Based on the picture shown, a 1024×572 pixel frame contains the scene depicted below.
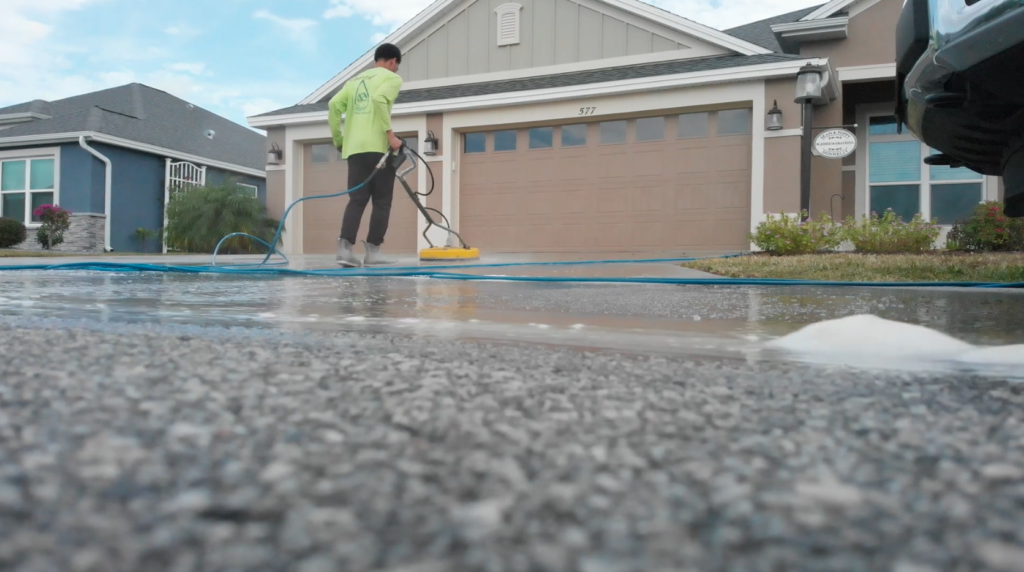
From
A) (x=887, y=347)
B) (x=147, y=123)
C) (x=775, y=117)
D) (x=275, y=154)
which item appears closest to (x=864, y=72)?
(x=775, y=117)

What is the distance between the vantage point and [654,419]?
2.27ft

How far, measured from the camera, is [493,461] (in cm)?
55

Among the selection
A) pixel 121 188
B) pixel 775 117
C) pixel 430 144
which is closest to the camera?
pixel 775 117

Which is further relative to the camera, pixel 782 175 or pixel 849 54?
pixel 849 54

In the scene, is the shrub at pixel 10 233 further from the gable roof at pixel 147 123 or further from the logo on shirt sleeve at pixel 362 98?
the logo on shirt sleeve at pixel 362 98

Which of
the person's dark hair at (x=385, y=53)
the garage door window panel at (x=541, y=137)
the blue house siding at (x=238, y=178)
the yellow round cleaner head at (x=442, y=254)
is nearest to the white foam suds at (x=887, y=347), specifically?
the person's dark hair at (x=385, y=53)

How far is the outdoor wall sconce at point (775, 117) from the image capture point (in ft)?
30.1

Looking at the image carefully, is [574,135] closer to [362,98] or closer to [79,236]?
[362,98]

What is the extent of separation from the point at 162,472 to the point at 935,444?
64 centimetres

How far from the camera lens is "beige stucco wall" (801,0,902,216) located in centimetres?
993

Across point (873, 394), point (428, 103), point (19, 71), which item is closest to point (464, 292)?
point (873, 394)

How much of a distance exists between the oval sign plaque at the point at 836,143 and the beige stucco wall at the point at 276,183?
8622 mm

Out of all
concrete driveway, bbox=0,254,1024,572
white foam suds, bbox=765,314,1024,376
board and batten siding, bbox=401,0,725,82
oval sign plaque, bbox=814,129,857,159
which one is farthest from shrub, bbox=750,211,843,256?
concrete driveway, bbox=0,254,1024,572

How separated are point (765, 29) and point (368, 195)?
31.3 feet
